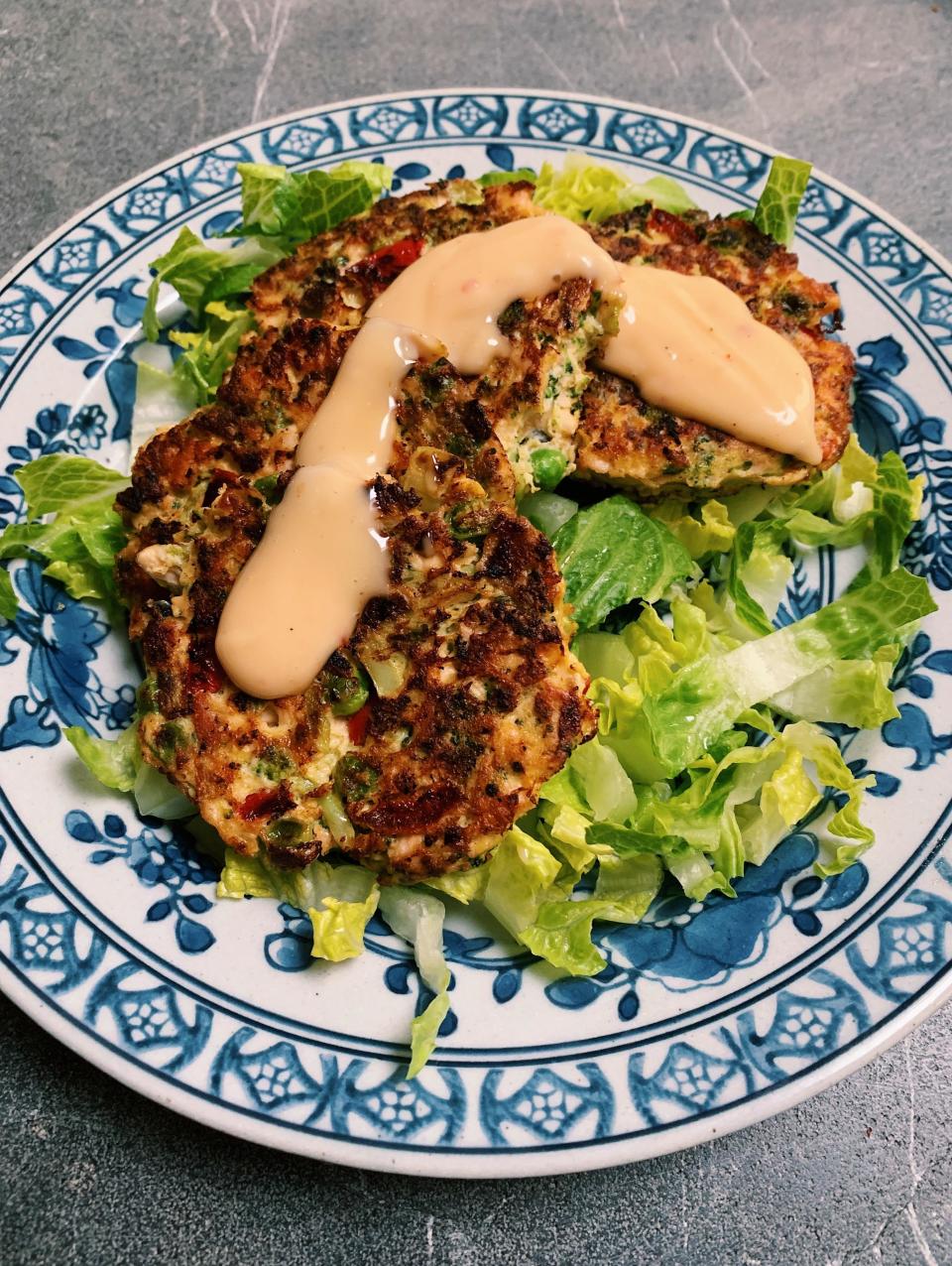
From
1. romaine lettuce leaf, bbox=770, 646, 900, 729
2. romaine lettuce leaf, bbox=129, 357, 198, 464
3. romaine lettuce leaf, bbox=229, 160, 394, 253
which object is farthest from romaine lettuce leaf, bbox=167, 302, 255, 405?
romaine lettuce leaf, bbox=770, 646, 900, 729

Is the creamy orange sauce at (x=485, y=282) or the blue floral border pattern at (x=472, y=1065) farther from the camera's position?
the creamy orange sauce at (x=485, y=282)

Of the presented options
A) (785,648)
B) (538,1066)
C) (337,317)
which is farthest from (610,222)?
(538,1066)

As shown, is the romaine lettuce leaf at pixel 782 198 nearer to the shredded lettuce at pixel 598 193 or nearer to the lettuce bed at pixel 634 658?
the lettuce bed at pixel 634 658

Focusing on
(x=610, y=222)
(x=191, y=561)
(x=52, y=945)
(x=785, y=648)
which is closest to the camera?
(x=52, y=945)

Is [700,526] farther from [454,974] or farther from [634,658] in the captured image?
[454,974]

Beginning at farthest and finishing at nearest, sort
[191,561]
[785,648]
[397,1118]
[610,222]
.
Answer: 1. [610,222]
2. [785,648]
3. [191,561]
4. [397,1118]

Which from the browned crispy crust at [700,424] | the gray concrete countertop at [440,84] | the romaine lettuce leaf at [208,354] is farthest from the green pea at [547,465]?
the gray concrete countertop at [440,84]

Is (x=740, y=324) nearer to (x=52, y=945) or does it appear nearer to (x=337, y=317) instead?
(x=337, y=317)

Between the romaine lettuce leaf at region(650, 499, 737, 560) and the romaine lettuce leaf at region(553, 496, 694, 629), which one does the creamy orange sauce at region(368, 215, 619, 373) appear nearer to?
the romaine lettuce leaf at region(553, 496, 694, 629)
